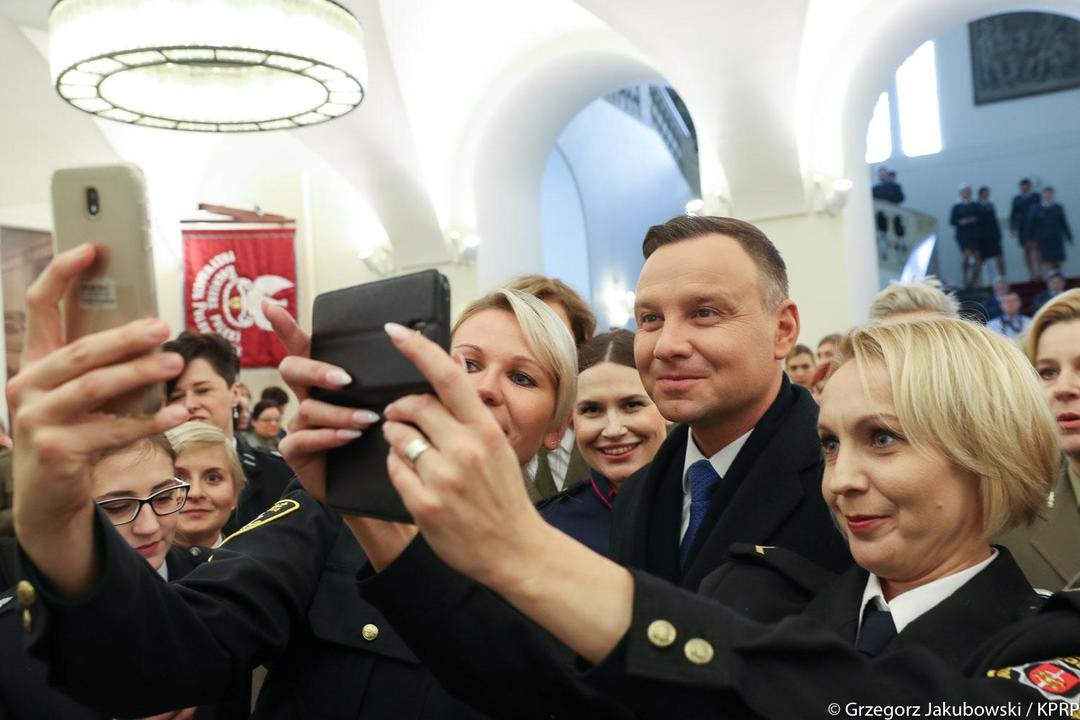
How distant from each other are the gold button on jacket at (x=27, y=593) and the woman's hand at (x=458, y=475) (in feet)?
1.76

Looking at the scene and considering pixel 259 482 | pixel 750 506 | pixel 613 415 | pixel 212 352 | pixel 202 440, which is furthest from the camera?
pixel 212 352

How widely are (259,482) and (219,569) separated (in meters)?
2.82

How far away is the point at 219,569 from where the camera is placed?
5.86 feet

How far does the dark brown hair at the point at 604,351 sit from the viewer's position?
10.6 feet

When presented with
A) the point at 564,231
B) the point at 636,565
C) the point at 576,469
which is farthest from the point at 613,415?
the point at 564,231

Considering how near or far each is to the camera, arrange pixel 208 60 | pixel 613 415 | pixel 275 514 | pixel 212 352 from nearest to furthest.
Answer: pixel 275 514 → pixel 613 415 → pixel 212 352 → pixel 208 60

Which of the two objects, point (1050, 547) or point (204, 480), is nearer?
point (1050, 547)

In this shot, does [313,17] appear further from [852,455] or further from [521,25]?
[852,455]

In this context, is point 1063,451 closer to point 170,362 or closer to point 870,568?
point 870,568

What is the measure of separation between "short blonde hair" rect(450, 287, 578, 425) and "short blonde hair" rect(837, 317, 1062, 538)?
2.17ft

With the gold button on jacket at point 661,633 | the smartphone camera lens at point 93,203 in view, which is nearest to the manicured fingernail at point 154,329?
the smartphone camera lens at point 93,203

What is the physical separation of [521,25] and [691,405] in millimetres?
9788

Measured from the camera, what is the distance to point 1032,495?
65.9 inches

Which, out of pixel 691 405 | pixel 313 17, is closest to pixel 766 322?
pixel 691 405
